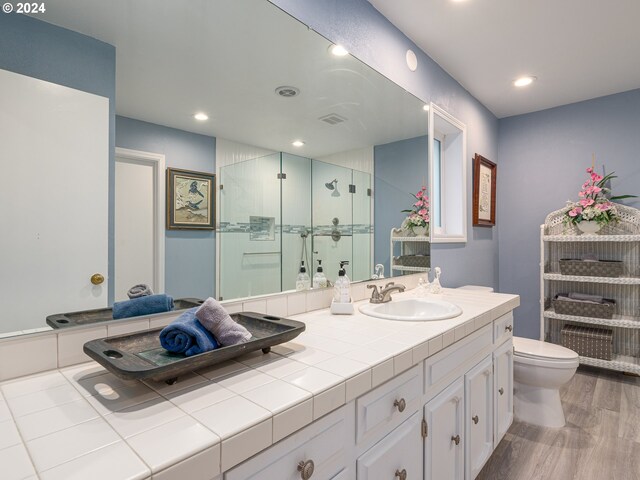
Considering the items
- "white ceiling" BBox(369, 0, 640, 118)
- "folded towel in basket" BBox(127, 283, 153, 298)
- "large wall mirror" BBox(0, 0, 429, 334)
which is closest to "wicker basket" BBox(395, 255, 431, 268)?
"large wall mirror" BBox(0, 0, 429, 334)

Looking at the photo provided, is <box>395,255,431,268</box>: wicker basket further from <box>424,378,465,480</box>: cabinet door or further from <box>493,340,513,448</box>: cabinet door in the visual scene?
<box>424,378,465,480</box>: cabinet door

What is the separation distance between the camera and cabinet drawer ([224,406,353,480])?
66cm

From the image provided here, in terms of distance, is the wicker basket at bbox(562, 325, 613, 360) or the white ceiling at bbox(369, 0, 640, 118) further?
the wicker basket at bbox(562, 325, 613, 360)

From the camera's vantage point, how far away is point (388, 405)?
1.00m

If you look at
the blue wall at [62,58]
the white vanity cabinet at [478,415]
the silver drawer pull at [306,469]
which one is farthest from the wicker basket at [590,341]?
the blue wall at [62,58]

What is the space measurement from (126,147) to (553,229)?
11.6ft

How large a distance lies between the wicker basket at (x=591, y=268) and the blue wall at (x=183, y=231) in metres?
3.10

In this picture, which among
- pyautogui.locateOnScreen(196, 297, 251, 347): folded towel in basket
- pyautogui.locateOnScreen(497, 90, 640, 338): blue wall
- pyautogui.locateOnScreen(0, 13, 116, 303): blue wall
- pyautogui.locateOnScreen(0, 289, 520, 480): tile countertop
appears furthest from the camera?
pyautogui.locateOnScreen(497, 90, 640, 338): blue wall

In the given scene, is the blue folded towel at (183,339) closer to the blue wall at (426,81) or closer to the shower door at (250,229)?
the shower door at (250,229)

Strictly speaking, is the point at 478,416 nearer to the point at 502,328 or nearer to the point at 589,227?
the point at 502,328

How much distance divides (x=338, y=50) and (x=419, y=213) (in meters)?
1.12

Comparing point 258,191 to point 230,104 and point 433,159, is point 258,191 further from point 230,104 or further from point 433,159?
point 433,159

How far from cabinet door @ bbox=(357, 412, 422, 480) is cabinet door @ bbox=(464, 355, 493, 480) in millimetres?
428

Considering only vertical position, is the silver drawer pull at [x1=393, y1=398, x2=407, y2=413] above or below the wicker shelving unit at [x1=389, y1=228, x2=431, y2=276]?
below
